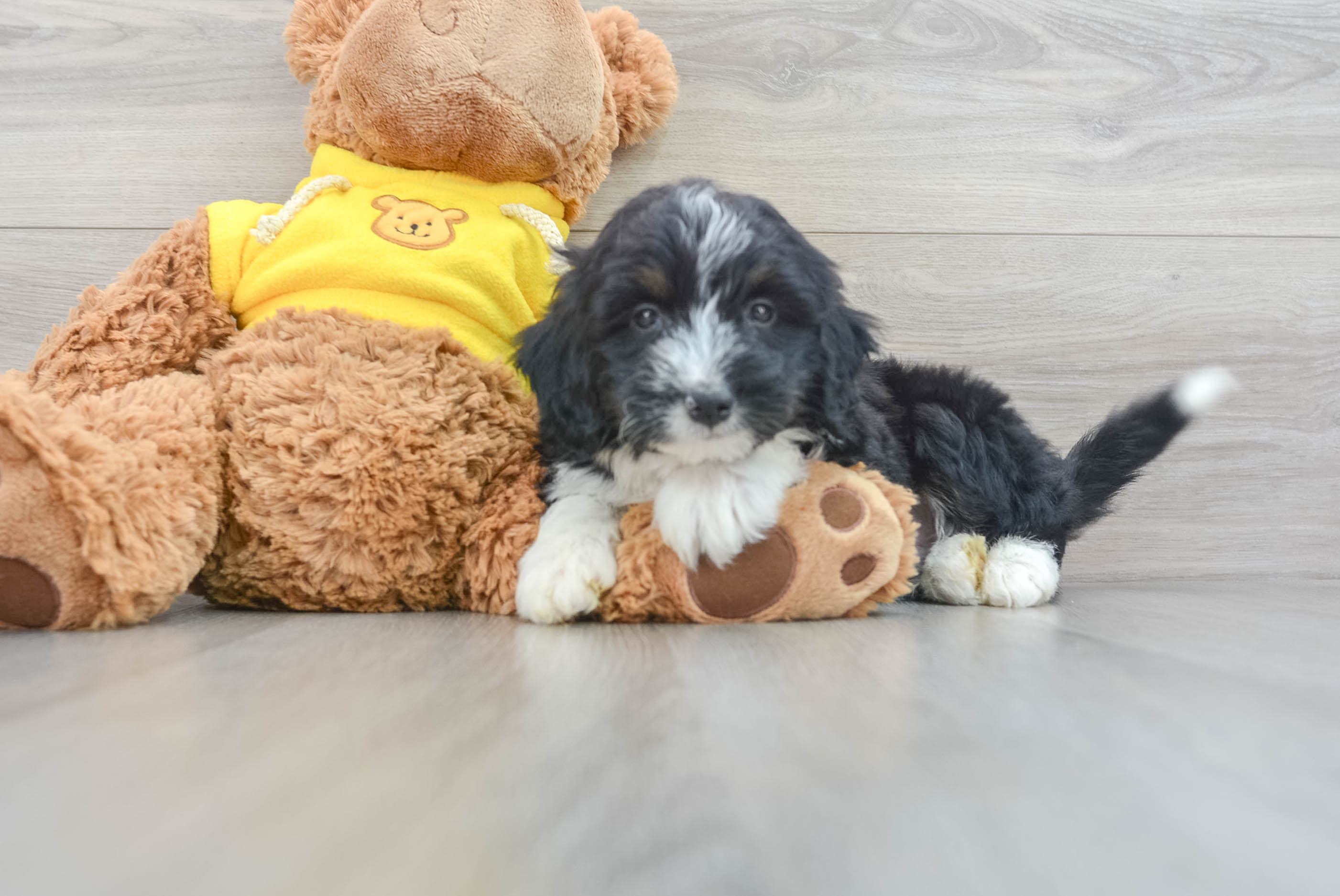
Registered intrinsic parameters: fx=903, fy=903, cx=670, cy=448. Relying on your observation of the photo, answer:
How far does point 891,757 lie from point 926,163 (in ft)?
5.87

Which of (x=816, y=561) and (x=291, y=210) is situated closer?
(x=816, y=561)

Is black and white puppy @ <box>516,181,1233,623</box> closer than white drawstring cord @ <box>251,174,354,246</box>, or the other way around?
black and white puppy @ <box>516,181,1233,623</box>

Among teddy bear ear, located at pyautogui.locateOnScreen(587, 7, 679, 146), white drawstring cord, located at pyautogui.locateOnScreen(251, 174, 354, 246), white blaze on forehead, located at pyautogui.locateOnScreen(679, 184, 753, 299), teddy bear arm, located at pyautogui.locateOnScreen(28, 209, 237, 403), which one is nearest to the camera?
white blaze on forehead, located at pyautogui.locateOnScreen(679, 184, 753, 299)

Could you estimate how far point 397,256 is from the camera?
1.52 meters

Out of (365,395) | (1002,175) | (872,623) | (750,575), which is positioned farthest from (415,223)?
(1002,175)

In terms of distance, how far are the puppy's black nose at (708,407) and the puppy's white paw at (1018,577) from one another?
0.75m

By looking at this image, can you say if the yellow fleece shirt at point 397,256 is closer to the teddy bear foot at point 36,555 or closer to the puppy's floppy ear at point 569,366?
the puppy's floppy ear at point 569,366

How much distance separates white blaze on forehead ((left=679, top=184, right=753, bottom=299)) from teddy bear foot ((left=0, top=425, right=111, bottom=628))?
87cm

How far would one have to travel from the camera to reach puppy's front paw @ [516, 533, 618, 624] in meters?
1.27

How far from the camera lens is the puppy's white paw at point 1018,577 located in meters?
1.61

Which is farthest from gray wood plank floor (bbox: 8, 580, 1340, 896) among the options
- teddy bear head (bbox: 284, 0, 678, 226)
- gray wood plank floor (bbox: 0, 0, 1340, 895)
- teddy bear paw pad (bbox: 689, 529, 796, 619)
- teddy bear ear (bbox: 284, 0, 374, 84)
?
teddy bear ear (bbox: 284, 0, 374, 84)

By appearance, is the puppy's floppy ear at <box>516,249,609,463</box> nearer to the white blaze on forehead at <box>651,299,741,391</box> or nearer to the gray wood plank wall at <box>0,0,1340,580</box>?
the white blaze on forehead at <box>651,299,741,391</box>

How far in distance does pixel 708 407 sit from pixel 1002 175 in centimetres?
141

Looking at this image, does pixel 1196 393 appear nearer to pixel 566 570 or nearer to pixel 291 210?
pixel 566 570
